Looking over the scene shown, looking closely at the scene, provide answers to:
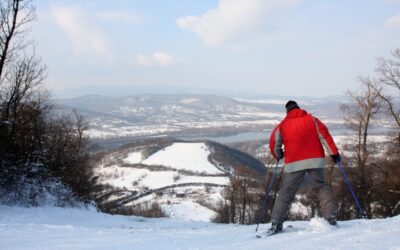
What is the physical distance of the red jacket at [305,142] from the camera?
6.33 m

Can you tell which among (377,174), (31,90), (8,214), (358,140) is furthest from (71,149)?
(377,174)

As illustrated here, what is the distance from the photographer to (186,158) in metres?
97.8

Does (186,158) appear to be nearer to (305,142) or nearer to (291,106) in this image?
Answer: (291,106)

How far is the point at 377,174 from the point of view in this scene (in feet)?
69.6

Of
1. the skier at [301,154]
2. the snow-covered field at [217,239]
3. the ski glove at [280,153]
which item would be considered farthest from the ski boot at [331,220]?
the ski glove at [280,153]

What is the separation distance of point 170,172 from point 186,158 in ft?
42.5

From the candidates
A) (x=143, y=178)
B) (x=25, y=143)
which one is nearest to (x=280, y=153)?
(x=25, y=143)

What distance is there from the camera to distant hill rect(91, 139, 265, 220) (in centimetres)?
5838

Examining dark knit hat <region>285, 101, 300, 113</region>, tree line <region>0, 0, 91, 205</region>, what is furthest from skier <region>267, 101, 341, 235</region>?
tree line <region>0, 0, 91, 205</region>

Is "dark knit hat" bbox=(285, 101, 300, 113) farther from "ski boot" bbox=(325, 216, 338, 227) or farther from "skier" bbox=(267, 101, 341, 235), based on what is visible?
"ski boot" bbox=(325, 216, 338, 227)

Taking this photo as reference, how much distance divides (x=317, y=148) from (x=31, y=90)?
443 inches

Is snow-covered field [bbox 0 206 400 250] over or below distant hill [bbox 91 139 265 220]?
over

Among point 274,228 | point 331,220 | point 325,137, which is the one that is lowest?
point 274,228

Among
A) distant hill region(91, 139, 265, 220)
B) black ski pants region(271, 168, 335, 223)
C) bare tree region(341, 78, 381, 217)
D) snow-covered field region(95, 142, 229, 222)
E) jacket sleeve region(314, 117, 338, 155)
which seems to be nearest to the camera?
jacket sleeve region(314, 117, 338, 155)
